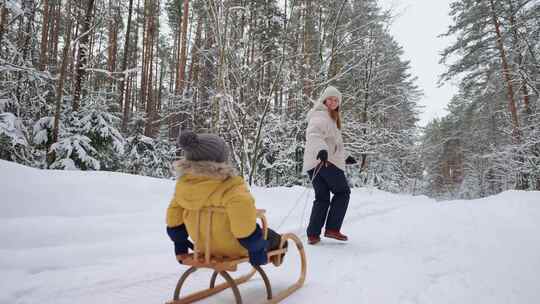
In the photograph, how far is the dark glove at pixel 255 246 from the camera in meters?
1.99

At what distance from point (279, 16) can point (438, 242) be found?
1114 centimetres

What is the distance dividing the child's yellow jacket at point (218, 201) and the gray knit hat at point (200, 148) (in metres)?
0.04

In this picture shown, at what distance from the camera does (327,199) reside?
4086mm

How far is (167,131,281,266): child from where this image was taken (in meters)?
1.97

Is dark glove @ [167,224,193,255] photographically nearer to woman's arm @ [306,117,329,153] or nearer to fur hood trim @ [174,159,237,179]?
fur hood trim @ [174,159,237,179]

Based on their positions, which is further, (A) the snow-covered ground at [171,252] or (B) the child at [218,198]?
(A) the snow-covered ground at [171,252]

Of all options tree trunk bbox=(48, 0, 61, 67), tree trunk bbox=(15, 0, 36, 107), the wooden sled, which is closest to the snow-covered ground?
the wooden sled

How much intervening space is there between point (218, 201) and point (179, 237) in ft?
1.64

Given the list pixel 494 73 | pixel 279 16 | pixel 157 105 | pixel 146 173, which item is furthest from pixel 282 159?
pixel 157 105

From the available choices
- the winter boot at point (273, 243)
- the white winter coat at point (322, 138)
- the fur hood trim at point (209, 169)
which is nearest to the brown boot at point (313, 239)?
the white winter coat at point (322, 138)

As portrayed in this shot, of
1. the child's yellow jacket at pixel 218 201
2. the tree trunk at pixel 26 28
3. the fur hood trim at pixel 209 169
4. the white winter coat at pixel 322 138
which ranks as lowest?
the child's yellow jacket at pixel 218 201

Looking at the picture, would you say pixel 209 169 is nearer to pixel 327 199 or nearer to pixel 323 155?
pixel 323 155

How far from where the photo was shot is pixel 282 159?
486 inches

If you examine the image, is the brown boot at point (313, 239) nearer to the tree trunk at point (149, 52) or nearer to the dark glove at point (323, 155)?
the dark glove at point (323, 155)
